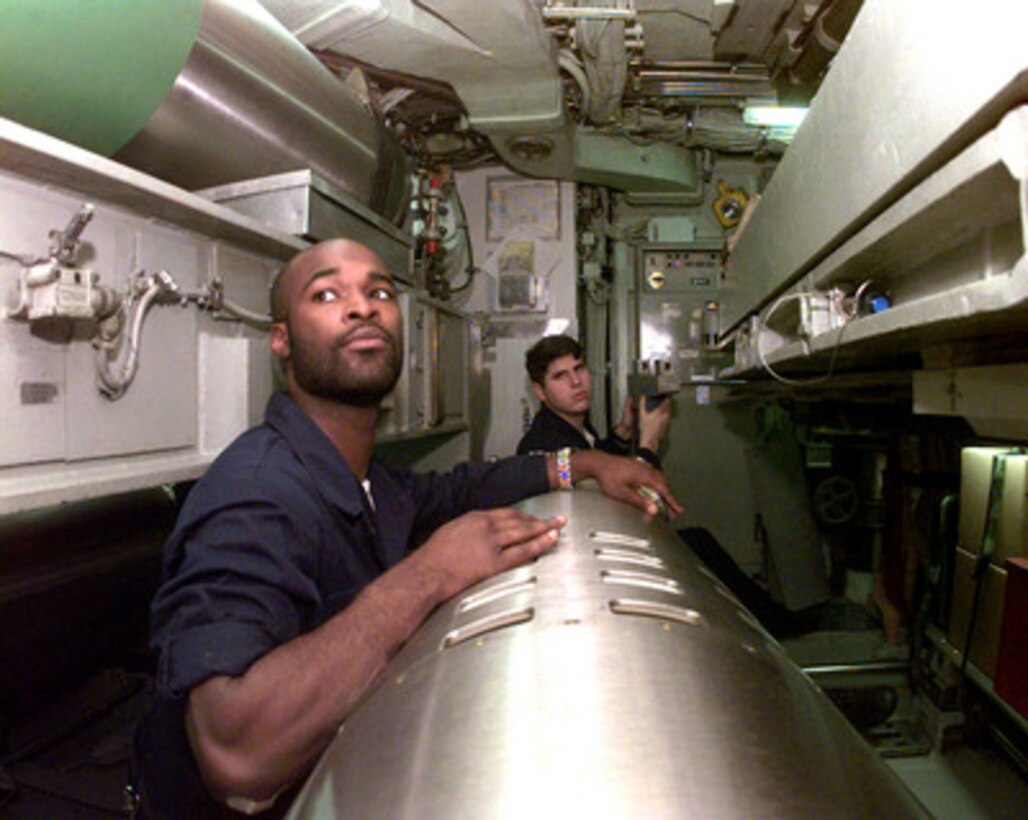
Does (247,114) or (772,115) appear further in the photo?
(772,115)

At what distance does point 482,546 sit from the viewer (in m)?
0.85

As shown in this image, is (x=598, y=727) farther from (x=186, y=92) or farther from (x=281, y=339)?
(x=186, y=92)

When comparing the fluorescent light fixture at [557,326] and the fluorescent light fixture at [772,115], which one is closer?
the fluorescent light fixture at [772,115]

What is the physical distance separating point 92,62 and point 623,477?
1325mm

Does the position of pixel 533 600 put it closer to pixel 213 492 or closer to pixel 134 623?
pixel 213 492

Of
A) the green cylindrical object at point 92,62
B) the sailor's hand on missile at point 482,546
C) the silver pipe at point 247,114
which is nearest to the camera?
the sailor's hand on missile at point 482,546

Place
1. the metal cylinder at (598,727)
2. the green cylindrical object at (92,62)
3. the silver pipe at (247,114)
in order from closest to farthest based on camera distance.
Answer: the metal cylinder at (598,727) < the green cylindrical object at (92,62) < the silver pipe at (247,114)

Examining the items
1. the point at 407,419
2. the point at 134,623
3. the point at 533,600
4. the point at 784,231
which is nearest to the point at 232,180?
the point at 407,419

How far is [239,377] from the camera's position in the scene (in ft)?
4.75

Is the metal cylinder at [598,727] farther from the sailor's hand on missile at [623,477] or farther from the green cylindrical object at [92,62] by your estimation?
the green cylindrical object at [92,62]

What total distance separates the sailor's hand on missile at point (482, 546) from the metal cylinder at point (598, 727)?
15cm

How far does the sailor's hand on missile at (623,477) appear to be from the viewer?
1330 mm

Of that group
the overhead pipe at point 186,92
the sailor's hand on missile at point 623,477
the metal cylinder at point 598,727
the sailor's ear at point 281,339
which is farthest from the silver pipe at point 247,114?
the metal cylinder at point 598,727

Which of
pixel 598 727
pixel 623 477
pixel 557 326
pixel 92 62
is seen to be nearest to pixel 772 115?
pixel 557 326
